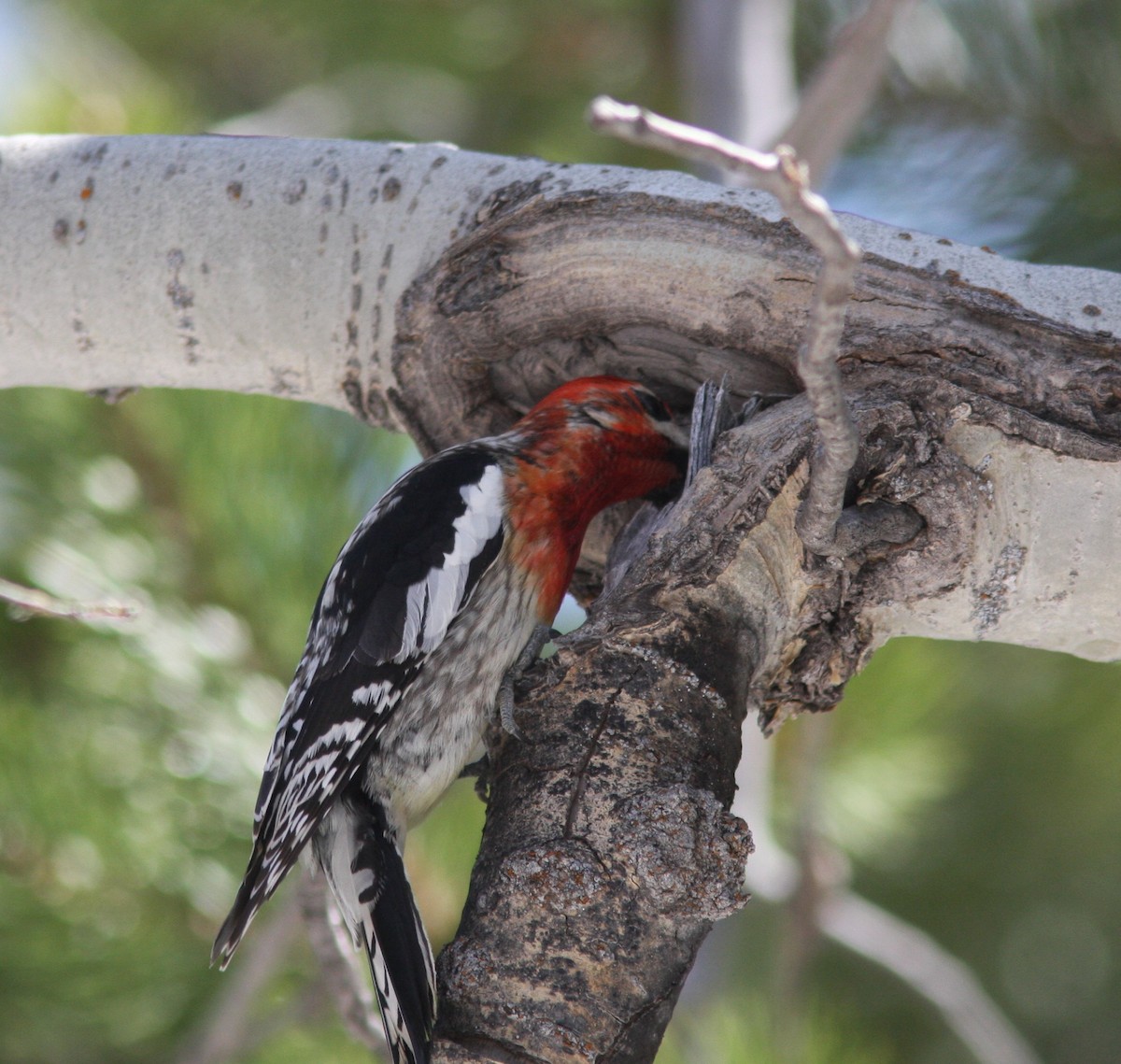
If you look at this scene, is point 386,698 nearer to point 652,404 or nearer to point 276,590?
point 652,404

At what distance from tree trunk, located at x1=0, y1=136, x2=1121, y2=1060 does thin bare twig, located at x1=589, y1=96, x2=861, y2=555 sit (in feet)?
1.15

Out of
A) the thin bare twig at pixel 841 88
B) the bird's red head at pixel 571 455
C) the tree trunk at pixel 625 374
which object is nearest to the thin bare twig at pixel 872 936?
the bird's red head at pixel 571 455

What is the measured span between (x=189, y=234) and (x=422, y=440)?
1.77 ft

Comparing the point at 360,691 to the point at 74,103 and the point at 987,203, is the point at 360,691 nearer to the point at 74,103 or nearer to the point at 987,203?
the point at 74,103

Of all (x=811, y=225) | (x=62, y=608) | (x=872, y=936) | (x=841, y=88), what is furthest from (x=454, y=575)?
(x=872, y=936)

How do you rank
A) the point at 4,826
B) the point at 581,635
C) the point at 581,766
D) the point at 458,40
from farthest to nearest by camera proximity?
the point at 458,40, the point at 4,826, the point at 581,635, the point at 581,766

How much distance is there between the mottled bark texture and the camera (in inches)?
57.0

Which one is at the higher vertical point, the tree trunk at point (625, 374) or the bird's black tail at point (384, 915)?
the tree trunk at point (625, 374)

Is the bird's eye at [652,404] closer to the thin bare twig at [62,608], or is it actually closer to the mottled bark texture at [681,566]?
the mottled bark texture at [681,566]

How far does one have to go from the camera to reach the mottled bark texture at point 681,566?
57.0 inches

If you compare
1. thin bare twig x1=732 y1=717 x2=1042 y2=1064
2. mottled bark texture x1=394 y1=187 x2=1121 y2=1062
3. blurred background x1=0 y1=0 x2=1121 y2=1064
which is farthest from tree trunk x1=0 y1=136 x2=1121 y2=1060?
thin bare twig x1=732 y1=717 x2=1042 y2=1064

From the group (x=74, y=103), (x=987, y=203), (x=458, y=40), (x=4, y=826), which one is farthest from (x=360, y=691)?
(x=458, y=40)

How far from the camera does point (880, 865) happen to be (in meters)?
4.28

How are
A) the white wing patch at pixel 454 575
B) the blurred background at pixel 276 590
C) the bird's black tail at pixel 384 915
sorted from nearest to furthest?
the bird's black tail at pixel 384 915 → the white wing patch at pixel 454 575 → the blurred background at pixel 276 590
